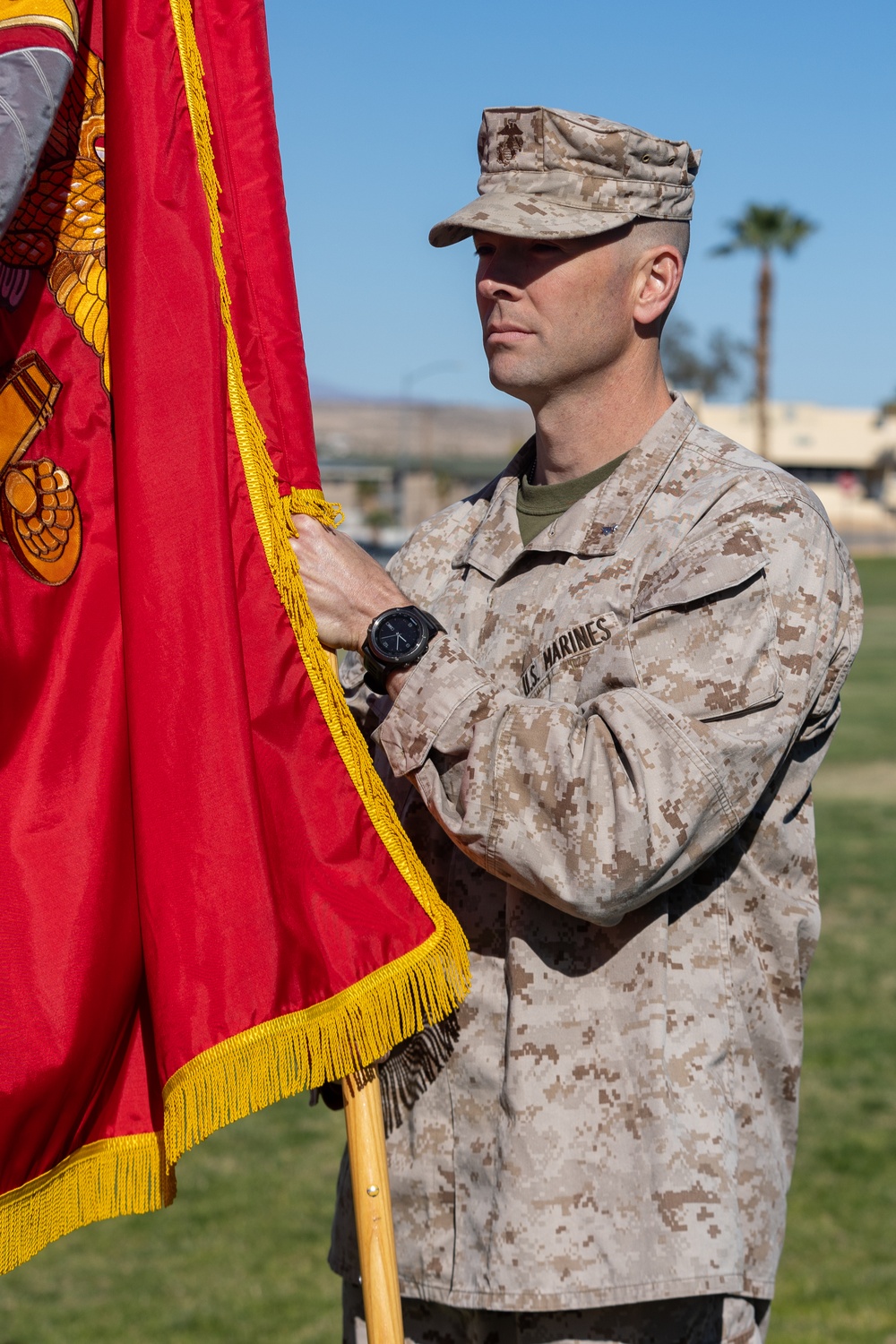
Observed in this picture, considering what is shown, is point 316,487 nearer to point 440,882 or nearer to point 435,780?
point 435,780

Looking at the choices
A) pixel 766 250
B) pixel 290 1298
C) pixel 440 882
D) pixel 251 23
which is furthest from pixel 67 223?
pixel 766 250

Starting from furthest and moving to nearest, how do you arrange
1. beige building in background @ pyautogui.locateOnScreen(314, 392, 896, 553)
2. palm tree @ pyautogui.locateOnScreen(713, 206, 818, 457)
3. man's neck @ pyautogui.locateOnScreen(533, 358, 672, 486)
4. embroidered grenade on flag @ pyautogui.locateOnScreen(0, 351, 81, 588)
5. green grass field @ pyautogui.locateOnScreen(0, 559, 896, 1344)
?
beige building in background @ pyautogui.locateOnScreen(314, 392, 896, 553) → palm tree @ pyautogui.locateOnScreen(713, 206, 818, 457) → green grass field @ pyautogui.locateOnScreen(0, 559, 896, 1344) → man's neck @ pyautogui.locateOnScreen(533, 358, 672, 486) → embroidered grenade on flag @ pyautogui.locateOnScreen(0, 351, 81, 588)

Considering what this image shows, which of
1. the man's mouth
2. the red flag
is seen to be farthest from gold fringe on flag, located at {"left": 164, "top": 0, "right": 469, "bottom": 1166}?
the man's mouth

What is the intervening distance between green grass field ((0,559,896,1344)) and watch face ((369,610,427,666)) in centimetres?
264

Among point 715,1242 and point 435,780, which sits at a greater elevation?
point 435,780

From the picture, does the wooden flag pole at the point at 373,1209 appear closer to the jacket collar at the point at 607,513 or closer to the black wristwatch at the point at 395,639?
the black wristwatch at the point at 395,639

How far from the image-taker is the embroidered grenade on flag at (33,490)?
7.56ft

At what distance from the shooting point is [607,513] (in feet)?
8.43

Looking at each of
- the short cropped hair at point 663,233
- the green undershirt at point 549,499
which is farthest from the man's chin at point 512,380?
the short cropped hair at point 663,233

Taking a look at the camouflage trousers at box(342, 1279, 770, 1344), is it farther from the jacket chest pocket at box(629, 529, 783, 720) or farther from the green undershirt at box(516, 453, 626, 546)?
the green undershirt at box(516, 453, 626, 546)

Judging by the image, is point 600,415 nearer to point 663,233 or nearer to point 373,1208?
point 663,233

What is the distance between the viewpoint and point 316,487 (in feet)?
8.24

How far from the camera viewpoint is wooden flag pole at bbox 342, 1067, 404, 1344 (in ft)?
7.22

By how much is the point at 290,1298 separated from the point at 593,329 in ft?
10.2
